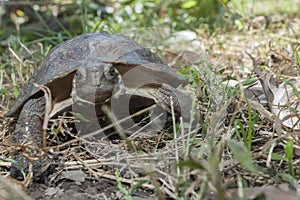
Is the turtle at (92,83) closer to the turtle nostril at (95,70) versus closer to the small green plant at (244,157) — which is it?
the turtle nostril at (95,70)

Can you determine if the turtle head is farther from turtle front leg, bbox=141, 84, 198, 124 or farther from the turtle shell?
turtle front leg, bbox=141, 84, 198, 124

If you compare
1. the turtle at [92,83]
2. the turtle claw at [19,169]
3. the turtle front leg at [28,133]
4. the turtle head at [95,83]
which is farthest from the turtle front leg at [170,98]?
the turtle claw at [19,169]

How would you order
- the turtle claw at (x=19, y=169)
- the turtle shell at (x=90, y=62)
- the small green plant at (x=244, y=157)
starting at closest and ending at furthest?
the small green plant at (x=244, y=157)
the turtle claw at (x=19, y=169)
the turtle shell at (x=90, y=62)

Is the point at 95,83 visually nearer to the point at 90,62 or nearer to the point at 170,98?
the point at 90,62

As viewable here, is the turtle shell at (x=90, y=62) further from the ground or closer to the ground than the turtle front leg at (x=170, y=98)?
further from the ground

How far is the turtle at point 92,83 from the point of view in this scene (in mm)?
1690

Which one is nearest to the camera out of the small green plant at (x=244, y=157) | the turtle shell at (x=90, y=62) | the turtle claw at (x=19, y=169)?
the small green plant at (x=244, y=157)

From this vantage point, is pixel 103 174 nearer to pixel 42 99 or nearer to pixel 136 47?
pixel 42 99

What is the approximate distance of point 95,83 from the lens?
166cm

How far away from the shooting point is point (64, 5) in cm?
483

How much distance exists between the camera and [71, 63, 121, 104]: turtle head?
1669mm

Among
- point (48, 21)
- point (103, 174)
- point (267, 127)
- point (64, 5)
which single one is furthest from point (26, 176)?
point (64, 5)

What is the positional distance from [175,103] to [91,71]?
1.33 feet

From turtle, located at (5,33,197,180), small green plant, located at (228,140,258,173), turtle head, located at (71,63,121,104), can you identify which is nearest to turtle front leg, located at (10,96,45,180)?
turtle, located at (5,33,197,180)
